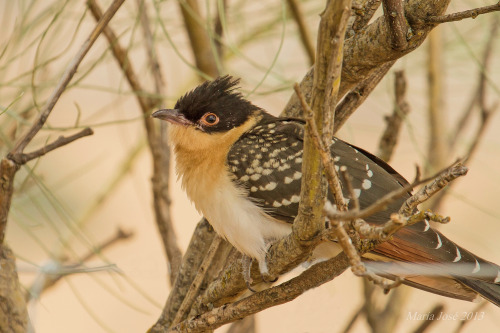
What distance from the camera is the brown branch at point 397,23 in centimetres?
250

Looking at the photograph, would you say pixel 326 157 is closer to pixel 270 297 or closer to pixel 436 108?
pixel 270 297

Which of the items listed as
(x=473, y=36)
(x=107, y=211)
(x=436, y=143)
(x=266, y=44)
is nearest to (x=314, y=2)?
(x=266, y=44)

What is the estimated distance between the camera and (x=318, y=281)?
103 inches

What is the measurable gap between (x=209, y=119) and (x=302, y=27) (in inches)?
33.9

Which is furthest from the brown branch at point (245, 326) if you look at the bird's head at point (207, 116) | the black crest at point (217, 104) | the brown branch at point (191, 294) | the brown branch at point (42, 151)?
the brown branch at point (42, 151)

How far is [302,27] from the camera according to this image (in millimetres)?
4129

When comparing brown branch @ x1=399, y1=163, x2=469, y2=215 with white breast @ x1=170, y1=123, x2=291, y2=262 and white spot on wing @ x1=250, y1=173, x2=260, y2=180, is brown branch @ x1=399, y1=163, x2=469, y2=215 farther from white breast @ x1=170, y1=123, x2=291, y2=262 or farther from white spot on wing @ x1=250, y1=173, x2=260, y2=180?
white spot on wing @ x1=250, y1=173, x2=260, y2=180

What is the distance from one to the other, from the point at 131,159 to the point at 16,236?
5.62 feet

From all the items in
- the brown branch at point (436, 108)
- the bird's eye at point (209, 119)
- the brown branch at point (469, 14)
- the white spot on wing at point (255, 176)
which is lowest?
the white spot on wing at point (255, 176)

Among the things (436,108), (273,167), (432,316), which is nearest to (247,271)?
(273,167)

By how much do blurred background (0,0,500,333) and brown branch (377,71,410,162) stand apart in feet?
0.25

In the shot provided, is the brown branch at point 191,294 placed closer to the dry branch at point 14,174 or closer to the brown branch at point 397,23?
the dry branch at point 14,174

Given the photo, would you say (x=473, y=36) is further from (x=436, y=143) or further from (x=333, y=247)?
(x=333, y=247)

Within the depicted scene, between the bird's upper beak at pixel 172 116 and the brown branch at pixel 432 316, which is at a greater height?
the bird's upper beak at pixel 172 116
